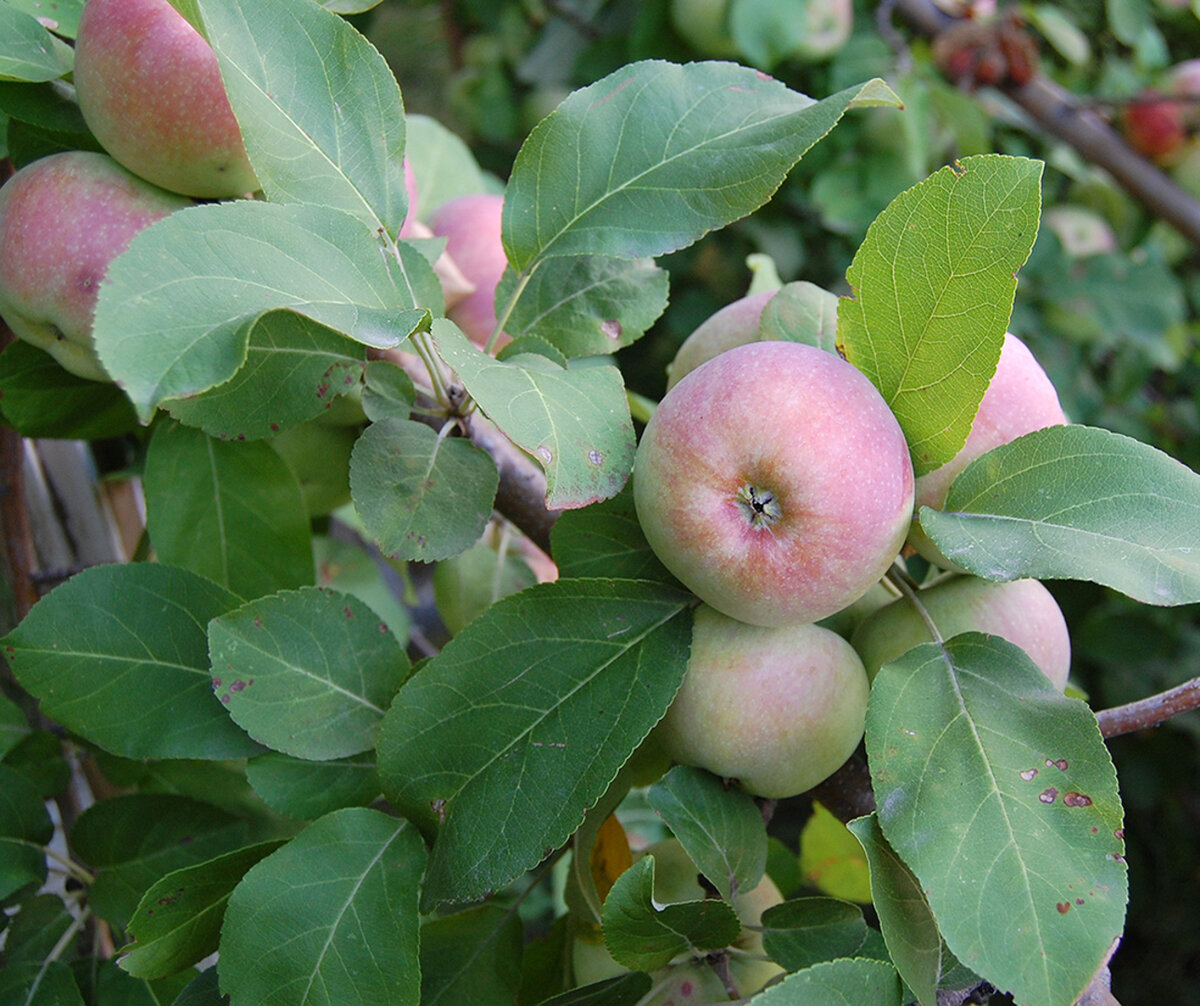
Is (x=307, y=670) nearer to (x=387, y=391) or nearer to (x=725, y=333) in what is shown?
(x=387, y=391)

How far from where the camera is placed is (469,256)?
0.76 m

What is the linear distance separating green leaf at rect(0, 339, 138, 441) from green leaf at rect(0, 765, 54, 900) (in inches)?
8.9

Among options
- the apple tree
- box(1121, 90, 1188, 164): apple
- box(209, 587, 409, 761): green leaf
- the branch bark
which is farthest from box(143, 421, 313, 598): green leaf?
box(1121, 90, 1188, 164): apple

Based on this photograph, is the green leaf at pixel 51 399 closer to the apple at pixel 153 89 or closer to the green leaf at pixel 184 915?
the apple at pixel 153 89

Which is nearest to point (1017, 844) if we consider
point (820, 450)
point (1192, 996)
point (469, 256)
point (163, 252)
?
point (820, 450)

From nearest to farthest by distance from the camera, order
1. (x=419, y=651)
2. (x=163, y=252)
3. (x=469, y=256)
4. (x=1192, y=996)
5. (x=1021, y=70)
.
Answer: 1. (x=163, y=252)
2. (x=469, y=256)
3. (x=419, y=651)
4. (x=1021, y=70)
5. (x=1192, y=996)

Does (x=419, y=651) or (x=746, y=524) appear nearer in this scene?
(x=746, y=524)

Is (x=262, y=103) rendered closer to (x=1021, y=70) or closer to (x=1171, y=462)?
(x=1171, y=462)

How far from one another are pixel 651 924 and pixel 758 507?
0.20 m

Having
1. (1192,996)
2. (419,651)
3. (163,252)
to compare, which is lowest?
(1192,996)

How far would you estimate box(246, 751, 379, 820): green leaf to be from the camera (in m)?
0.52

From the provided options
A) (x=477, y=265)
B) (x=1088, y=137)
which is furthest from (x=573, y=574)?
(x=1088, y=137)

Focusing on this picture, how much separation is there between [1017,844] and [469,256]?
0.55m

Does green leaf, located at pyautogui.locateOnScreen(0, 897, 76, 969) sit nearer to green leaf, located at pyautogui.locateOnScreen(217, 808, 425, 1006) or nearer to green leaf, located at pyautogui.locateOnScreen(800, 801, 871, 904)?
green leaf, located at pyautogui.locateOnScreen(217, 808, 425, 1006)
